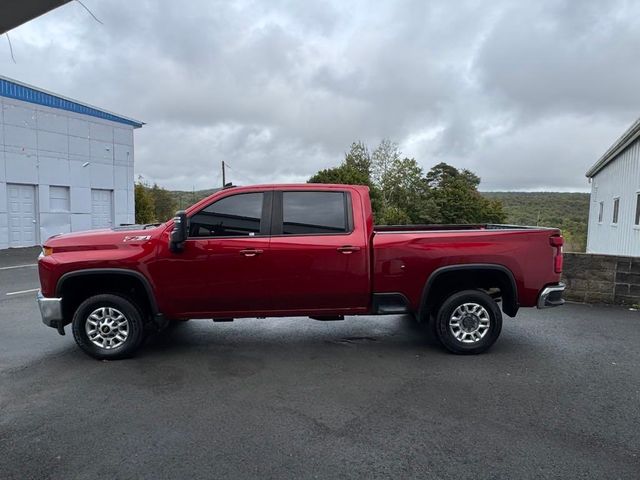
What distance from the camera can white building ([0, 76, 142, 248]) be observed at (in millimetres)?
18453

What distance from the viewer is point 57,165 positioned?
20.4 meters

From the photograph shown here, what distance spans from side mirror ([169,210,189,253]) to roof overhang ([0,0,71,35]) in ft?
8.41

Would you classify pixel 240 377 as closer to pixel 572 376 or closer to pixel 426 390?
pixel 426 390

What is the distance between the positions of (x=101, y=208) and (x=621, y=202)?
2296 cm

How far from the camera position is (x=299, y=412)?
147 inches

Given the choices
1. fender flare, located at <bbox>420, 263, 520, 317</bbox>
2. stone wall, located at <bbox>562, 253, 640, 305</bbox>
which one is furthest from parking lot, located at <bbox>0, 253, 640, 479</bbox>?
stone wall, located at <bbox>562, 253, 640, 305</bbox>

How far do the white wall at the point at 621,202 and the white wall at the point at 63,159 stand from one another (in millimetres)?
22494

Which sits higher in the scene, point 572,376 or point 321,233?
point 321,233

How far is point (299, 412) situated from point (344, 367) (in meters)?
1.15

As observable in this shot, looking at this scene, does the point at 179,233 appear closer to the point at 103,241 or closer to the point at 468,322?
the point at 103,241

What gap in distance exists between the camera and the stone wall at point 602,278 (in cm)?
774

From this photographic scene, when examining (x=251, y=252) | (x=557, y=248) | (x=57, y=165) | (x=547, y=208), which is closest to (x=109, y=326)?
(x=251, y=252)

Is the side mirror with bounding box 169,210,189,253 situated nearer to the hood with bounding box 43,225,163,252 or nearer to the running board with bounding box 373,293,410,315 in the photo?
the hood with bounding box 43,225,163,252

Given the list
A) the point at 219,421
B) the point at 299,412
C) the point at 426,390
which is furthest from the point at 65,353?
the point at 426,390
